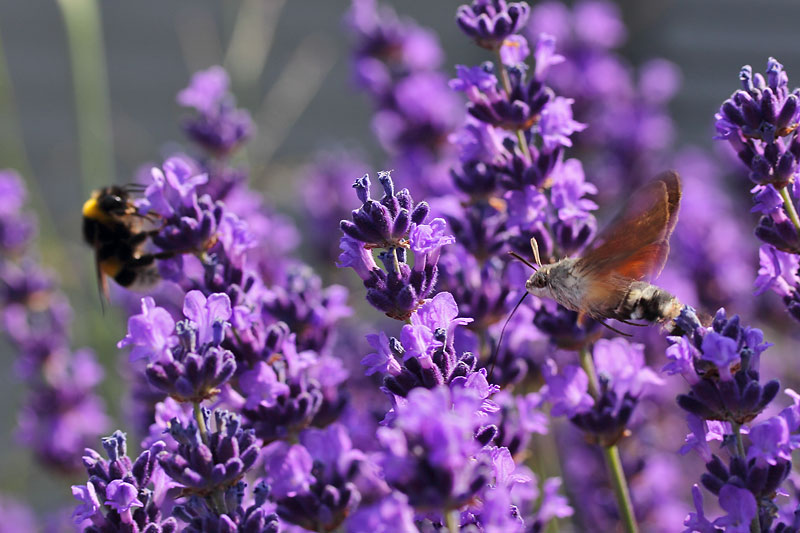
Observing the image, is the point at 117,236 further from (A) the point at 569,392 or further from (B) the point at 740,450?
(B) the point at 740,450

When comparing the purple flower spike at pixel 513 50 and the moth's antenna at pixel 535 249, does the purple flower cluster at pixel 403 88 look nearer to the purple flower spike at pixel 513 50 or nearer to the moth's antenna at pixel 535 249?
the purple flower spike at pixel 513 50

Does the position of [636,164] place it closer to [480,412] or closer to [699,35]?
[480,412]

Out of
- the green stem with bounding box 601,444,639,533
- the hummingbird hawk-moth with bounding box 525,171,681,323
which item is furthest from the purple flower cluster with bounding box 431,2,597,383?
the green stem with bounding box 601,444,639,533

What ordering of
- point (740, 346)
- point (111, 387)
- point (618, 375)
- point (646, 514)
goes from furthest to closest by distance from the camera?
point (111, 387) → point (646, 514) → point (618, 375) → point (740, 346)

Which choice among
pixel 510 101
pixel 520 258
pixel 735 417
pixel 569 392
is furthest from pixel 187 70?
pixel 735 417

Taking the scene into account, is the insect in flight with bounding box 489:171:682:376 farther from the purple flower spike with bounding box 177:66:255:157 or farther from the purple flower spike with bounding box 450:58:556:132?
the purple flower spike with bounding box 177:66:255:157

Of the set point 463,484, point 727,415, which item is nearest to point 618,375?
point 727,415
